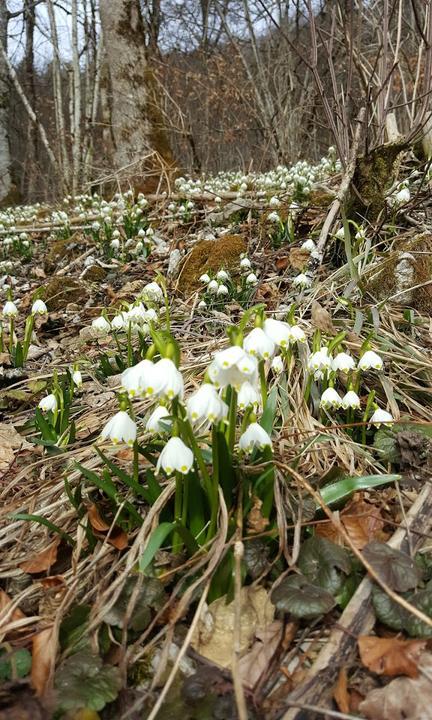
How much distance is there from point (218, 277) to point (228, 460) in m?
2.28

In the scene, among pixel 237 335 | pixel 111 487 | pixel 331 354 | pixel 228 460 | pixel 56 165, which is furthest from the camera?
pixel 56 165

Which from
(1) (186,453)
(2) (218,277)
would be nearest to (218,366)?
(1) (186,453)

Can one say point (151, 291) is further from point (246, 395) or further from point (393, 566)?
point (393, 566)

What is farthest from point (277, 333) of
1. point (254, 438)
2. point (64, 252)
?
point (64, 252)

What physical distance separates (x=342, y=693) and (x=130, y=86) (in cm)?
863

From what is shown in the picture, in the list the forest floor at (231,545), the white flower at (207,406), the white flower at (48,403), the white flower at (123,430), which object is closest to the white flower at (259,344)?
the forest floor at (231,545)

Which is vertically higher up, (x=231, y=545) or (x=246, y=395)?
(x=246, y=395)

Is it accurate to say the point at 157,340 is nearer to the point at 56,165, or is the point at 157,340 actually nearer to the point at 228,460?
the point at 228,460

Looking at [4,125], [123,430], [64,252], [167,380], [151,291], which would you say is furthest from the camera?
[4,125]

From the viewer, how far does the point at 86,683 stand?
38.9 inches

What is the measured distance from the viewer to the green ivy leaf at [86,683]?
3.14 ft

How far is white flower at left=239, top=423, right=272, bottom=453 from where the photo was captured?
4.16 feet

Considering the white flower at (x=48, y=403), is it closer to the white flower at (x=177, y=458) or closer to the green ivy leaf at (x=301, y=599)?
the white flower at (x=177, y=458)

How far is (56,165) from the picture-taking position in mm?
10328
